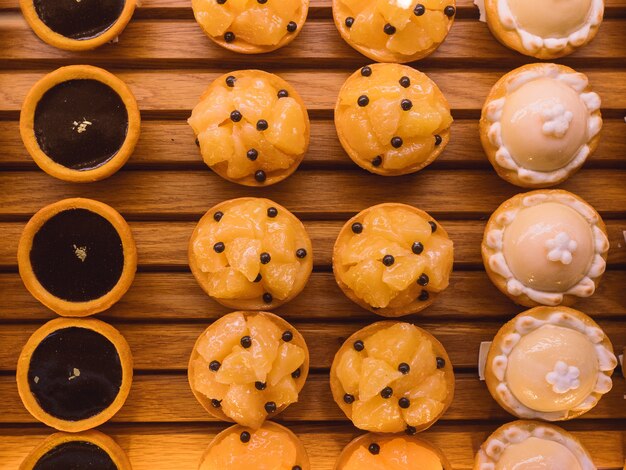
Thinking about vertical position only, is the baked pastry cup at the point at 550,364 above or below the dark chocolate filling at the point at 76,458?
above

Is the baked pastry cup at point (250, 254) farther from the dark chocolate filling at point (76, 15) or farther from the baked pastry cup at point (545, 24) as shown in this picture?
the baked pastry cup at point (545, 24)

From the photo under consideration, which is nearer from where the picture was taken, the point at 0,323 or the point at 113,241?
the point at 113,241

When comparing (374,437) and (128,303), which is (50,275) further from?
(374,437)

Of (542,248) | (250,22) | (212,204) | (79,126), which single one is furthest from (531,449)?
(79,126)

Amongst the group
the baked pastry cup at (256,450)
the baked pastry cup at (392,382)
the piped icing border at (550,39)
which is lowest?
the baked pastry cup at (256,450)

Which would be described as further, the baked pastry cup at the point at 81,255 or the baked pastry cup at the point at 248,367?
the baked pastry cup at the point at 81,255

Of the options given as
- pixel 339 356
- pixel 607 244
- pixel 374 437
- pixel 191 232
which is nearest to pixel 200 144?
pixel 191 232

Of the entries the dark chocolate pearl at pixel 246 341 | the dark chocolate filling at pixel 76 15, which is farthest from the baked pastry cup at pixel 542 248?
the dark chocolate filling at pixel 76 15
